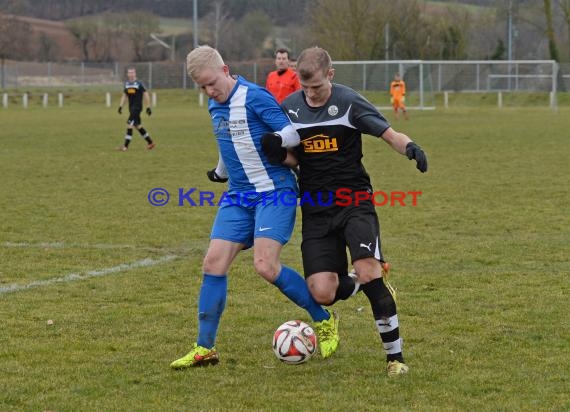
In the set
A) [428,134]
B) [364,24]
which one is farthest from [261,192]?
[364,24]

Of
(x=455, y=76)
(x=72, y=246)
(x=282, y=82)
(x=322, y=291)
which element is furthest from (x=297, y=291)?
(x=455, y=76)

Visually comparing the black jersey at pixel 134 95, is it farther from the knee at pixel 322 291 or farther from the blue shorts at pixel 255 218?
the knee at pixel 322 291

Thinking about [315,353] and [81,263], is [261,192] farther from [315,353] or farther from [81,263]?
[81,263]

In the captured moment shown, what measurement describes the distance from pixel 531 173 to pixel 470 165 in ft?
5.46

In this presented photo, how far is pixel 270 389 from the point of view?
483cm

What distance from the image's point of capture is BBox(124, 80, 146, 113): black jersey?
21.6m

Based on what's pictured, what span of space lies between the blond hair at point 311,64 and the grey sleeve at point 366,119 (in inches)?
10.1

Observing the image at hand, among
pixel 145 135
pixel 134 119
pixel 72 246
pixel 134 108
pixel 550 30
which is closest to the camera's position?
pixel 72 246

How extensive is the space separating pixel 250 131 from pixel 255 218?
0.48 meters

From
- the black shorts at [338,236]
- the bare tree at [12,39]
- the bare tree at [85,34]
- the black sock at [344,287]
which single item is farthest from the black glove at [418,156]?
the bare tree at [85,34]

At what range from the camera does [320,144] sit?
17.5 feet

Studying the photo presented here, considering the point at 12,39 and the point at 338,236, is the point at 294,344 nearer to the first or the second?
the point at 338,236

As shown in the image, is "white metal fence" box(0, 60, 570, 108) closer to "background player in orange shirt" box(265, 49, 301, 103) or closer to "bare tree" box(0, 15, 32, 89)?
"background player in orange shirt" box(265, 49, 301, 103)

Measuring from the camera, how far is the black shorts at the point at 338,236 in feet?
17.0
